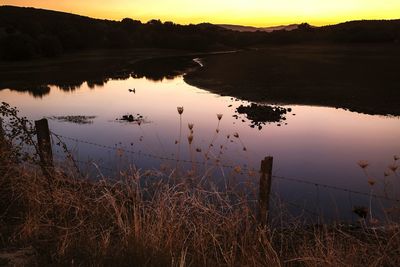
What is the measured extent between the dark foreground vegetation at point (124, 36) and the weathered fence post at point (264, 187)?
71.3m

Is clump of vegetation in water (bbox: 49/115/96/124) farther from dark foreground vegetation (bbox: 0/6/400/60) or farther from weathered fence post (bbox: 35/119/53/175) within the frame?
dark foreground vegetation (bbox: 0/6/400/60)

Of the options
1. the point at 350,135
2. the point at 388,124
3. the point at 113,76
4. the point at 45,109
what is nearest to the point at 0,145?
the point at 350,135

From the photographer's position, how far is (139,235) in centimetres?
475

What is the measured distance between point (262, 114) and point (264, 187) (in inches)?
743

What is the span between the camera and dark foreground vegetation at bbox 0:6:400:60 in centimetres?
7584

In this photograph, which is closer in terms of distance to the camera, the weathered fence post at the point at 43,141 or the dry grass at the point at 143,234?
the dry grass at the point at 143,234

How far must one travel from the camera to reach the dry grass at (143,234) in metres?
4.46

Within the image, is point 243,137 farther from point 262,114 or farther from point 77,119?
point 77,119

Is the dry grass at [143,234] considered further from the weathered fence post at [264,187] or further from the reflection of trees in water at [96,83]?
the reflection of trees in water at [96,83]

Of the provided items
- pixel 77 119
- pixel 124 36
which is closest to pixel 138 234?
pixel 77 119

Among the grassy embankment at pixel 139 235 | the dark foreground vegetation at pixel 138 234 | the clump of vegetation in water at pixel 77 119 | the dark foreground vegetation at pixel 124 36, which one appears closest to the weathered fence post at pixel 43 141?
the dark foreground vegetation at pixel 138 234

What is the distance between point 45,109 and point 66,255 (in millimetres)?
25380

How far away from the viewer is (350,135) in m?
19.9

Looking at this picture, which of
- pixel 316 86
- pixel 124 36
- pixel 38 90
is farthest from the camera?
pixel 124 36
